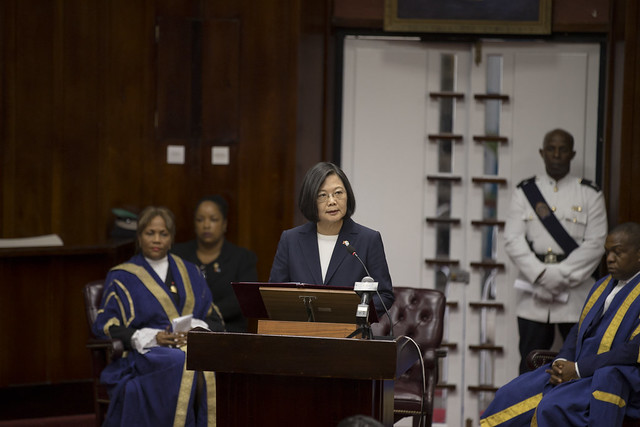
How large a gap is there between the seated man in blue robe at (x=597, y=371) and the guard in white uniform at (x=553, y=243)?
3.36 ft

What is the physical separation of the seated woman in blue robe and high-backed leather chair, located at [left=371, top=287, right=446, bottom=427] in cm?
102

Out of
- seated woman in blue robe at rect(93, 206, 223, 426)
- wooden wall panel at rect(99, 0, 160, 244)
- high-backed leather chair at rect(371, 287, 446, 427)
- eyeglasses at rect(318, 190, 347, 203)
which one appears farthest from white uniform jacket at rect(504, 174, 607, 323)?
wooden wall panel at rect(99, 0, 160, 244)

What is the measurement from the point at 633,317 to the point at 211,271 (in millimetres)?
2587

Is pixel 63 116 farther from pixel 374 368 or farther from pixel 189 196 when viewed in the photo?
pixel 374 368

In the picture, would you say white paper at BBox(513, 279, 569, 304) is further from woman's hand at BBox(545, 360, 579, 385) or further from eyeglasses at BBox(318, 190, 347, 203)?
eyeglasses at BBox(318, 190, 347, 203)

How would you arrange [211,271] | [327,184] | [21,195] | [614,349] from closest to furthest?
[327,184] → [614,349] → [211,271] → [21,195]

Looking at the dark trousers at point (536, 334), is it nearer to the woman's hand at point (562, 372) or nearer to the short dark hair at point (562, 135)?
the short dark hair at point (562, 135)

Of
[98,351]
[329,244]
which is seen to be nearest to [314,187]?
[329,244]

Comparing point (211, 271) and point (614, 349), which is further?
point (211, 271)

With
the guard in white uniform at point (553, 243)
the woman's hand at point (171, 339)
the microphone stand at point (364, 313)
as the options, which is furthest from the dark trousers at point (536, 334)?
the microphone stand at point (364, 313)

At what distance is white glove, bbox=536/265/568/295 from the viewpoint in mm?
5945

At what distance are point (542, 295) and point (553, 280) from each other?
14 cm

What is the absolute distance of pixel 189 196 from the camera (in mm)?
6723

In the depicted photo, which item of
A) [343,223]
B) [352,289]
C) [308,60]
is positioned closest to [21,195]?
[308,60]
